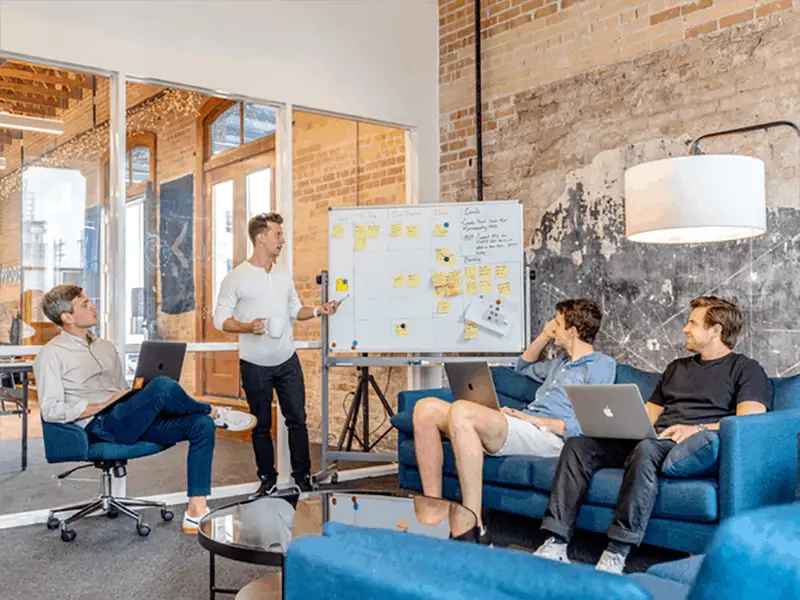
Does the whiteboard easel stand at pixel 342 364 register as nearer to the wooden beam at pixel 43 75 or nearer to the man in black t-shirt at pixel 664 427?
the man in black t-shirt at pixel 664 427

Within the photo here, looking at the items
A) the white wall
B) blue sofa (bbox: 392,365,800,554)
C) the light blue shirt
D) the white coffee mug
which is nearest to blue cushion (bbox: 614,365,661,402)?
the light blue shirt

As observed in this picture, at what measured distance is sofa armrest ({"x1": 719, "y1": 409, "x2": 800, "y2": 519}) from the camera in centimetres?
314

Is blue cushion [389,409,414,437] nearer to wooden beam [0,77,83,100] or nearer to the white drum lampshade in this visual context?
the white drum lampshade

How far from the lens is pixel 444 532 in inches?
105

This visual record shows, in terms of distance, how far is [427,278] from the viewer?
536 centimetres

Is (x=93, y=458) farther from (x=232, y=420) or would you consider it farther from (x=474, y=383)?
(x=474, y=383)

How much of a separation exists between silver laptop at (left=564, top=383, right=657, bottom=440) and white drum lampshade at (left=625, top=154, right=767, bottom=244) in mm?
706

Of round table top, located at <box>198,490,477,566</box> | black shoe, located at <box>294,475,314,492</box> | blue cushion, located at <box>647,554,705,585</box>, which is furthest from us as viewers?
black shoe, located at <box>294,475,314,492</box>

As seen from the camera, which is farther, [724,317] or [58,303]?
[58,303]

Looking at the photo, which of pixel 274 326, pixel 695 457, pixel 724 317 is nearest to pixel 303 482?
pixel 274 326

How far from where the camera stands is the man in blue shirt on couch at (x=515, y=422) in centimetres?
388

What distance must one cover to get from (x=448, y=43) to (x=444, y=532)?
4473 mm

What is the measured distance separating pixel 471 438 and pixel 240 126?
9.11 feet

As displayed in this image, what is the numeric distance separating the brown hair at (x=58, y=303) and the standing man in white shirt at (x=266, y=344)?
3.00 feet
